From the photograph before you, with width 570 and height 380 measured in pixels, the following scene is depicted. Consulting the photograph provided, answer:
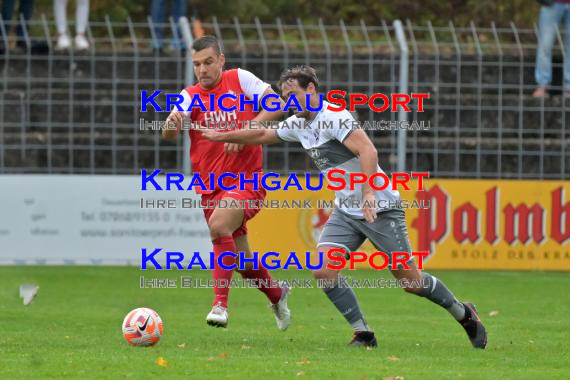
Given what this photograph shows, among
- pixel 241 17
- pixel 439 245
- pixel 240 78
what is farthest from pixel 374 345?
pixel 241 17

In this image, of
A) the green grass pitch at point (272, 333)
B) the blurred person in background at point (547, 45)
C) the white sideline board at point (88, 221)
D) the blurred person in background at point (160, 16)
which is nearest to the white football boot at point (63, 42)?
the blurred person in background at point (160, 16)

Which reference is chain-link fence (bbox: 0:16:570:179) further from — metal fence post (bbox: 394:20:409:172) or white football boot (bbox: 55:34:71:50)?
metal fence post (bbox: 394:20:409:172)

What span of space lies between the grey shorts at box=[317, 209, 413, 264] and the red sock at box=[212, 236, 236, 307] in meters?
0.88

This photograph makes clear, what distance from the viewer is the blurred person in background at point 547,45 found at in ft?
60.0

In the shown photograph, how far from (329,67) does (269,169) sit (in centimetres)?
157

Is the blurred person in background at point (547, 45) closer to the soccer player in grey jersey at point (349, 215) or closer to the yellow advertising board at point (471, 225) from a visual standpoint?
the yellow advertising board at point (471, 225)

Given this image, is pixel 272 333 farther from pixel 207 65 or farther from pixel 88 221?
pixel 88 221

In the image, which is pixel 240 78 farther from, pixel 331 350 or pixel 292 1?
pixel 292 1

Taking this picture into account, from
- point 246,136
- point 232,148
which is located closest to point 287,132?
point 246,136

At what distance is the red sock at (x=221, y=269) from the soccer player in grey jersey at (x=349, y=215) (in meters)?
0.84

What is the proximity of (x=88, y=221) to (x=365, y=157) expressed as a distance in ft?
29.0

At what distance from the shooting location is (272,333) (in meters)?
11.2

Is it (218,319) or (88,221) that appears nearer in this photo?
(218,319)

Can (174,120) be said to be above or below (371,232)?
above
